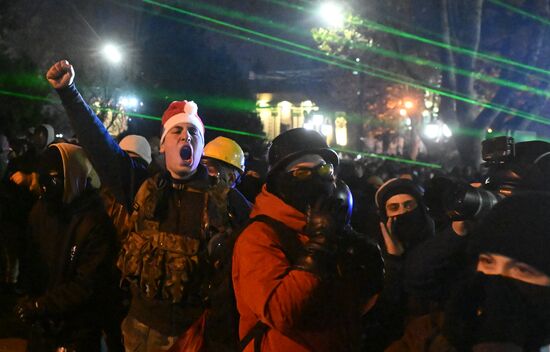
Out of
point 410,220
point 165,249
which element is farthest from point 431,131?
point 165,249

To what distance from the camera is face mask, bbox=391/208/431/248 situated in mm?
3895

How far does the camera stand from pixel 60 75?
3.30 m

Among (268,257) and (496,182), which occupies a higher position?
(496,182)

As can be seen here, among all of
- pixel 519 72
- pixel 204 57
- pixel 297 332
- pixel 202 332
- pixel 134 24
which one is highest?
pixel 134 24

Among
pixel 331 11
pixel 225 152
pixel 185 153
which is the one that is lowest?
pixel 185 153

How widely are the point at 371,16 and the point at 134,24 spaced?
1015cm

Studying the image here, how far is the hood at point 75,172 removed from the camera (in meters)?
3.47

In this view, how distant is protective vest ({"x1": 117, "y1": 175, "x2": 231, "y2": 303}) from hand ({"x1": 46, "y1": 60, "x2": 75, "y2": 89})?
75 cm

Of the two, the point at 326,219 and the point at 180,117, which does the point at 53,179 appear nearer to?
the point at 180,117

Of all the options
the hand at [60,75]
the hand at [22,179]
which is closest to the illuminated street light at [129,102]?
the hand at [22,179]

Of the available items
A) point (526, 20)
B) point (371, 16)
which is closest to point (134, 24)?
point (371, 16)

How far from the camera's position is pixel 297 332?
2152 millimetres

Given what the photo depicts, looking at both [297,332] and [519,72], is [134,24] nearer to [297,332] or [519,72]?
[519,72]

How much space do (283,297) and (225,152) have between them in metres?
3.36
